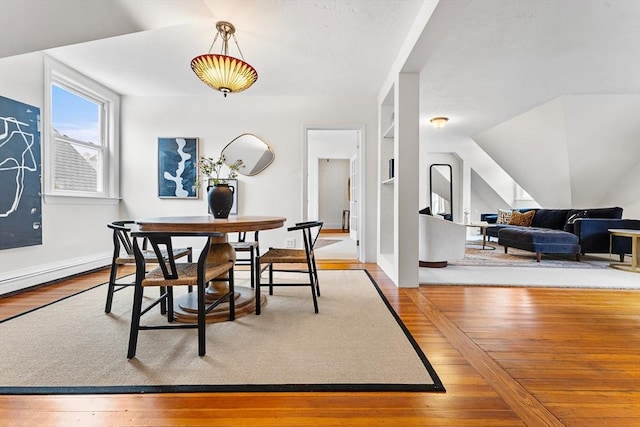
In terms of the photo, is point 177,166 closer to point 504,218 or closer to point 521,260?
point 521,260

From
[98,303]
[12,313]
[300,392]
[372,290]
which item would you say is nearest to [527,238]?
[372,290]

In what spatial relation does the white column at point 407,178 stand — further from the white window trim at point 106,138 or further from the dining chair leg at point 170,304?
the white window trim at point 106,138

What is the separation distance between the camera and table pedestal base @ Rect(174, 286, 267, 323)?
204cm

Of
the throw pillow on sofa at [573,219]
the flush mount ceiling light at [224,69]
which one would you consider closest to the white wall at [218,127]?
the flush mount ceiling light at [224,69]

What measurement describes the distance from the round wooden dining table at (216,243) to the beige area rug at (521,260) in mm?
3089

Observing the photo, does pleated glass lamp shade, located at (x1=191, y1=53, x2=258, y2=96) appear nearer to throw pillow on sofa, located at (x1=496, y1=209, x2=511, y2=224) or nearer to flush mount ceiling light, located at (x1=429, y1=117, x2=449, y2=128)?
flush mount ceiling light, located at (x1=429, y1=117, x2=449, y2=128)

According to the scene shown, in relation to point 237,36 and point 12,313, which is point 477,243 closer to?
point 237,36

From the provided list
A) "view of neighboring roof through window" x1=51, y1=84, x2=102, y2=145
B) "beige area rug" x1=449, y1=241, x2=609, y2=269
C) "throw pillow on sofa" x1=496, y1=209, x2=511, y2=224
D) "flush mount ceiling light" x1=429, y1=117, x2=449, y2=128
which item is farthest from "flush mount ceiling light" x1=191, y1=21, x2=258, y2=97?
"throw pillow on sofa" x1=496, y1=209, x2=511, y2=224

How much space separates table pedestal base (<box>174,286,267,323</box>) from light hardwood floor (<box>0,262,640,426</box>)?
787 millimetres

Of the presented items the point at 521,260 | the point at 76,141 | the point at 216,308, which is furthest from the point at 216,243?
the point at 521,260

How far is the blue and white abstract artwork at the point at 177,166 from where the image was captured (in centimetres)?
420

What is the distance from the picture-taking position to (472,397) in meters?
1.26

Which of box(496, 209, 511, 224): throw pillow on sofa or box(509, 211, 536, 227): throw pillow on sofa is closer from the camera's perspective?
box(509, 211, 536, 227): throw pillow on sofa

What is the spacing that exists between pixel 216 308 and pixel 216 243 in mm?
506
